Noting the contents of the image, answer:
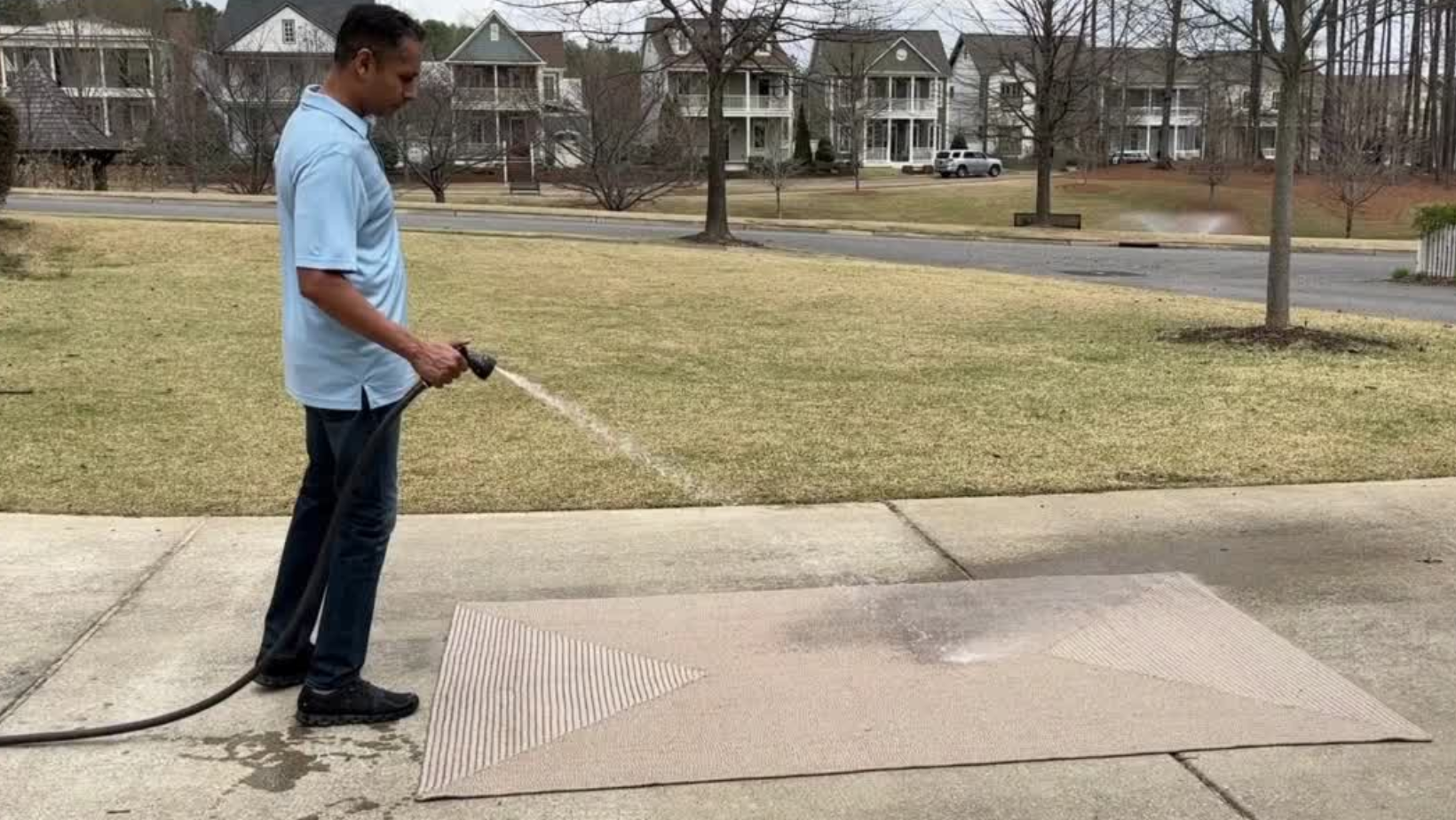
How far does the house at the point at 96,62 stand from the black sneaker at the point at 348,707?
194 ft

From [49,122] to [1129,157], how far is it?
57312 mm

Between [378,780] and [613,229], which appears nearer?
[378,780]

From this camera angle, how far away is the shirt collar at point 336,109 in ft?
10.9

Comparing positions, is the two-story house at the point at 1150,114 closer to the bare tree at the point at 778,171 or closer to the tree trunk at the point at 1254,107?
the tree trunk at the point at 1254,107

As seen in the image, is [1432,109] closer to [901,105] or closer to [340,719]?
[901,105]

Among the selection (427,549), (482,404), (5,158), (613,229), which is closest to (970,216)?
(613,229)

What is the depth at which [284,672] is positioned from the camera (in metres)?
3.80

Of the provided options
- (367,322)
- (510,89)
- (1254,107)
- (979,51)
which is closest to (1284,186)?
(367,322)

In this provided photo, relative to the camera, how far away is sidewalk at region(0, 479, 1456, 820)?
3148 millimetres

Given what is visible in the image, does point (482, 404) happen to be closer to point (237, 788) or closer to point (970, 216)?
point (237, 788)

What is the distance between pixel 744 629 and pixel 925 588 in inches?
31.1

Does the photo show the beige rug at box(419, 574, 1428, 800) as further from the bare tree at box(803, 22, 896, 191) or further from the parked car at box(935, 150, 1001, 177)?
the parked car at box(935, 150, 1001, 177)

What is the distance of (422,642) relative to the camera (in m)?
4.15

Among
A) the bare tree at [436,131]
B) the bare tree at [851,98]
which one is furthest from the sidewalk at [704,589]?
the bare tree at [851,98]
